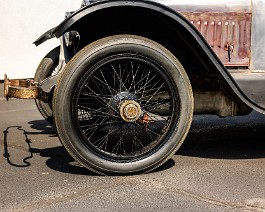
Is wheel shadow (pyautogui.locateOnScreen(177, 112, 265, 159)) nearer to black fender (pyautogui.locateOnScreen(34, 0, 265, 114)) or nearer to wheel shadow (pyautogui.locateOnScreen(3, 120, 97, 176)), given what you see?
black fender (pyautogui.locateOnScreen(34, 0, 265, 114))

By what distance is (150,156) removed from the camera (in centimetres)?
372

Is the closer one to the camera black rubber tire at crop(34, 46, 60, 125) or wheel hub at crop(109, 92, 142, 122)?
wheel hub at crop(109, 92, 142, 122)

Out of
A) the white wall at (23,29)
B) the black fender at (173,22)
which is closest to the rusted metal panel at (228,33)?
the black fender at (173,22)

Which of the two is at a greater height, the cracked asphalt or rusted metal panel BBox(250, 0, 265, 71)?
rusted metal panel BBox(250, 0, 265, 71)

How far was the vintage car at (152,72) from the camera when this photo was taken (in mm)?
3586

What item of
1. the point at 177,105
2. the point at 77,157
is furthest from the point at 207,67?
the point at 77,157

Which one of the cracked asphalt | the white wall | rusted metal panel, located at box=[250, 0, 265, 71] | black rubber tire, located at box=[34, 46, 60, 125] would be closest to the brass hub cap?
the cracked asphalt

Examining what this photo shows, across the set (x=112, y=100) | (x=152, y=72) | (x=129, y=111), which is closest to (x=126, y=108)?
(x=129, y=111)

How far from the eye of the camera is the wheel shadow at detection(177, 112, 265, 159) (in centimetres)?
445

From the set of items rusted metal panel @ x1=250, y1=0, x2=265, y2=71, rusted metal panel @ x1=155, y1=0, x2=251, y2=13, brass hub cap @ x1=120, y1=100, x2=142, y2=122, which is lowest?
brass hub cap @ x1=120, y1=100, x2=142, y2=122

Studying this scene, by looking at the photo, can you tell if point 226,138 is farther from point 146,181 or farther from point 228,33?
point 146,181

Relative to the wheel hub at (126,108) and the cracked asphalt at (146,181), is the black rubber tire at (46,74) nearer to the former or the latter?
the cracked asphalt at (146,181)

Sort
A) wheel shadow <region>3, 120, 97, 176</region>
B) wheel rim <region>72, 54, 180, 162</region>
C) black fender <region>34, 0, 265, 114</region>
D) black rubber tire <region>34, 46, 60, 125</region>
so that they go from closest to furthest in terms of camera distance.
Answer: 1. black fender <region>34, 0, 265, 114</region>
2. wheel rim <region>72, 54, 180, 162</region>
3. wheel shadow <region>3, 120, 97, 176</region>
4. black rubber tire <region>34, 46, 60, 125</region>

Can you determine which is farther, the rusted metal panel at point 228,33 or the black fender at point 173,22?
the rusted metal panel at point 228,33
